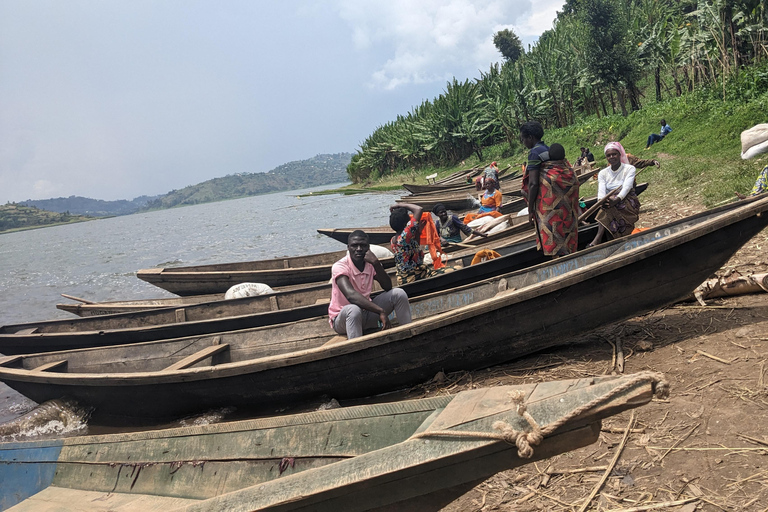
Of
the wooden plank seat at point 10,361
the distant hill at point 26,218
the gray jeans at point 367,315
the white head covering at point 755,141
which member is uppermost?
the distant hill at point 26,218

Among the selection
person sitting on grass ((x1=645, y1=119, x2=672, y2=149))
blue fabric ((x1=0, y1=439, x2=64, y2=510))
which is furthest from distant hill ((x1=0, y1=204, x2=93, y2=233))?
blue fabric ((x1=0, y1=439, x2=64, y2=510))

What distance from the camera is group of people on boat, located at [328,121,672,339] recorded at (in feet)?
14.8

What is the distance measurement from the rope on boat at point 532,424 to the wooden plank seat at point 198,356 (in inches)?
150

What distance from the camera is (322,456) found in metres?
2.81

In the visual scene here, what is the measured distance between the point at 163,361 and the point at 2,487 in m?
2.19

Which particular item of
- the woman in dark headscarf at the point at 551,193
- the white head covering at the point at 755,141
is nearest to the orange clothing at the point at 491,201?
the white head covering at the point at 755,141

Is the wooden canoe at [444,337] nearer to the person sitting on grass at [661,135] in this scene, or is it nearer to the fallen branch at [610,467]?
the fallen branch at [610,467]

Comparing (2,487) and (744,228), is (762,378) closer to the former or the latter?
(744,228)

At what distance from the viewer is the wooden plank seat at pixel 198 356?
487 cm

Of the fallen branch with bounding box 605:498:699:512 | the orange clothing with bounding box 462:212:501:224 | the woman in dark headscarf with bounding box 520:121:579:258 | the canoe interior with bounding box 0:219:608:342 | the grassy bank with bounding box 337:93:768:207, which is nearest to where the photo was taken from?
the fallen branch with bounding box 605:498:699:512

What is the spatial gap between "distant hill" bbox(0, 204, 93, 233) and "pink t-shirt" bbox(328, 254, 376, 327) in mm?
120784

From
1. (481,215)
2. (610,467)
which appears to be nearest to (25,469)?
(610,467)

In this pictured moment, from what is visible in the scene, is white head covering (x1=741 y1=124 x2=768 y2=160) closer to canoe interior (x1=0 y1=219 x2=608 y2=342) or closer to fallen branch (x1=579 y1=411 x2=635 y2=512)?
canoe interior (x1=0 y1=219 x2=608 y2=342)

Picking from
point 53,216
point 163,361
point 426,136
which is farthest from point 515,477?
point 53,216
